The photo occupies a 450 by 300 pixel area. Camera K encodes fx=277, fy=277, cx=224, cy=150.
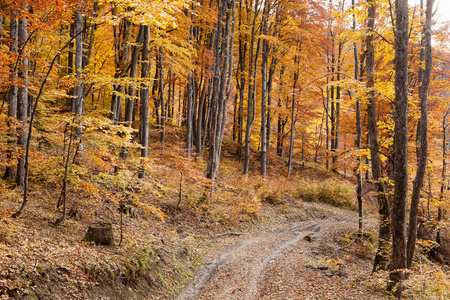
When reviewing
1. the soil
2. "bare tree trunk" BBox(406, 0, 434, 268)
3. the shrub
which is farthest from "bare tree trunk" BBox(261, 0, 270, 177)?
"bare tree trunk" BBox(406, 0, 434, 268)

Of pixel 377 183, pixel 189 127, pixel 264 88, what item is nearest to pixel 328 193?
pixel 264 88

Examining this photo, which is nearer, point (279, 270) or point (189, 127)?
point (279, 270)

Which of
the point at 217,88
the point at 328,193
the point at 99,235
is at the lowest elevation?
the point at 328,193

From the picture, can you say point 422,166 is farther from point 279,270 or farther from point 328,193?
point 328,193

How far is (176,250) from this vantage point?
8.16m

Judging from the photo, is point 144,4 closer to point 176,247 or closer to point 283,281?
point 176,247

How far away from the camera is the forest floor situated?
484cm

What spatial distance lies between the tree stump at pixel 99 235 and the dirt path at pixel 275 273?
2.19m

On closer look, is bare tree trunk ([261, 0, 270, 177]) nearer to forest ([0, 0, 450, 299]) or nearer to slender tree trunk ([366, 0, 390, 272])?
forest ([0, 0, 450, 299])

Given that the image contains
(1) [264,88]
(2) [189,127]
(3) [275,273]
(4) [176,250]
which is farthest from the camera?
(1) [264,88]

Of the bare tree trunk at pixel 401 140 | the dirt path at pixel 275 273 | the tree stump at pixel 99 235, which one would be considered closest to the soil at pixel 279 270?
the dirt path at pixel 275 273

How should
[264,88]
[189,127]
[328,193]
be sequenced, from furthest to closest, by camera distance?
1. [328,193]
2. [264,88]
3. [189,127]

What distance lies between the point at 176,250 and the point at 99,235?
2582 millimetres

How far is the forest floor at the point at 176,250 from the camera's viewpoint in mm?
4840
